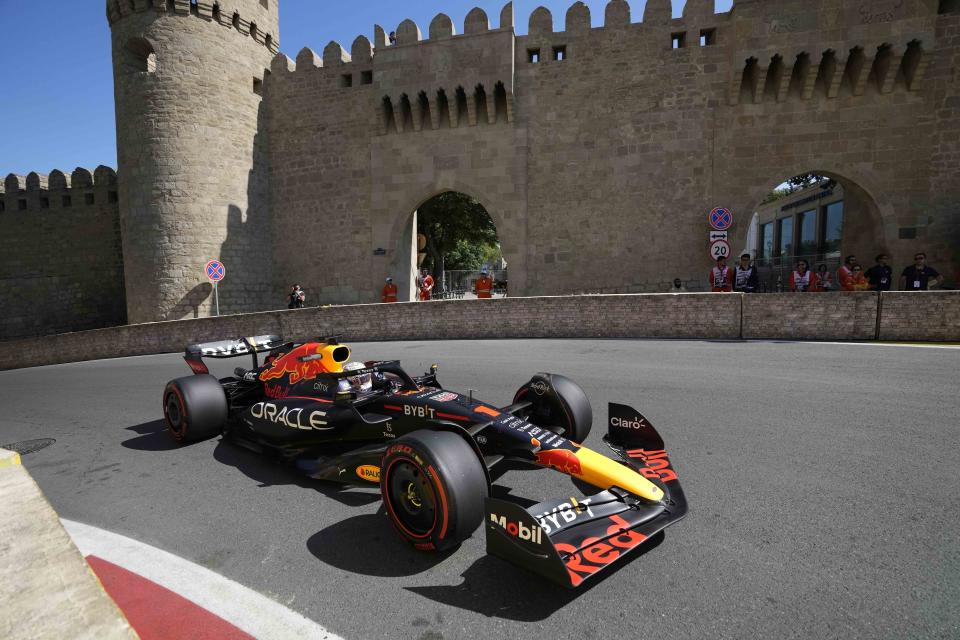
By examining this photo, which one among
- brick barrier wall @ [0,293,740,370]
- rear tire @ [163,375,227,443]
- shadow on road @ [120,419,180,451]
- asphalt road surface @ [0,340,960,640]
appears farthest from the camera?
brick barrier wall @ [0,293,740,370]

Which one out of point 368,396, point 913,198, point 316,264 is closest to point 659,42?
point 913,198

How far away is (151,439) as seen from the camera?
188 inches

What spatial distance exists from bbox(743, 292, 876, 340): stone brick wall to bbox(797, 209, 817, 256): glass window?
1922cm

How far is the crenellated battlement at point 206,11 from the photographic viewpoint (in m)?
16.5

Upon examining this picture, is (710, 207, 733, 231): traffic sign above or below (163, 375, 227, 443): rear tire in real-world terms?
above

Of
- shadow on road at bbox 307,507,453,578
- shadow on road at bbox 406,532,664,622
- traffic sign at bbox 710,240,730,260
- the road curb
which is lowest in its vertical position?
shadow on road at bbox 307,507,453,578

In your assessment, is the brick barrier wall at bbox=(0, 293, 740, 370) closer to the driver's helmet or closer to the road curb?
the driver's helmet

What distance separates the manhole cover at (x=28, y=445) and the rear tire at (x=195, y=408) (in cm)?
141

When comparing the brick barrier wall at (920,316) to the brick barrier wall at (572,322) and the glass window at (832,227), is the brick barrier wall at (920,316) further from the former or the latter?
the glass window at (832,227)

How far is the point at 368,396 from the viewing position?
142 inches

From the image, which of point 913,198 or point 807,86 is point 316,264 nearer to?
point 807,86

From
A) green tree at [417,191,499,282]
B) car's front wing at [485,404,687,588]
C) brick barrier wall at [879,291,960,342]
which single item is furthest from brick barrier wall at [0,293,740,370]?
green tree at [417,191,499,282]

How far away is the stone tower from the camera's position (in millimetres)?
16609

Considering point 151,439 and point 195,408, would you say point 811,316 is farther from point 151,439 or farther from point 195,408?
point 151,439
